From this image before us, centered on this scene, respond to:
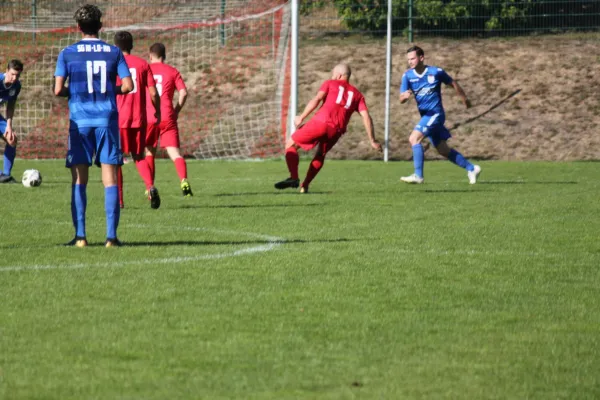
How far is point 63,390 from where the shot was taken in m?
4.89

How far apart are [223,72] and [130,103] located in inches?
663

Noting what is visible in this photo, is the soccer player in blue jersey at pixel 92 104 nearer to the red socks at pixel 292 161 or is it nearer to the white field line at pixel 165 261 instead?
the white field line at pixel 165 261

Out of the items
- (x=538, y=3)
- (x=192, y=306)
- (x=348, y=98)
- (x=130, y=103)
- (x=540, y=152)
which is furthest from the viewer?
(x=538, y=3)

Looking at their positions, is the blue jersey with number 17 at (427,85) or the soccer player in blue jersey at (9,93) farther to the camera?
the blue jersey with number 17 at (427,85)

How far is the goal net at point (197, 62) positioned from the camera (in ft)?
89.7

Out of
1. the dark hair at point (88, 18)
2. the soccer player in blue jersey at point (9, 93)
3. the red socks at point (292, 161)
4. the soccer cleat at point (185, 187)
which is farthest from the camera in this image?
the soccer player in blue jersey at point (9, 93)

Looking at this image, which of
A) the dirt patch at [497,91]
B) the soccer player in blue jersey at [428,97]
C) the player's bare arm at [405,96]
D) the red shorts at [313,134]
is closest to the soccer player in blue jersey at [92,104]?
the red shorts at [313,134]

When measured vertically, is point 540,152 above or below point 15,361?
below

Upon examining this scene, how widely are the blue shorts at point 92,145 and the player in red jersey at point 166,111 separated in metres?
4.67

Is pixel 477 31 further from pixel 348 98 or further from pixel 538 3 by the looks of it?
pixel 348 98

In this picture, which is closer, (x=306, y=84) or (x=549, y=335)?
(x=549, y=335)

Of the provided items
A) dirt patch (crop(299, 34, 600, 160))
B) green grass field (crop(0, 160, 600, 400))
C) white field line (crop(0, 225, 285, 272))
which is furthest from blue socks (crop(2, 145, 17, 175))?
dirt patch (crop(299, 34, 600, 160))

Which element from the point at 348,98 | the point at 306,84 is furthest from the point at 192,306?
the point at 306,84

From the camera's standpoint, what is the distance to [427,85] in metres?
18.2
